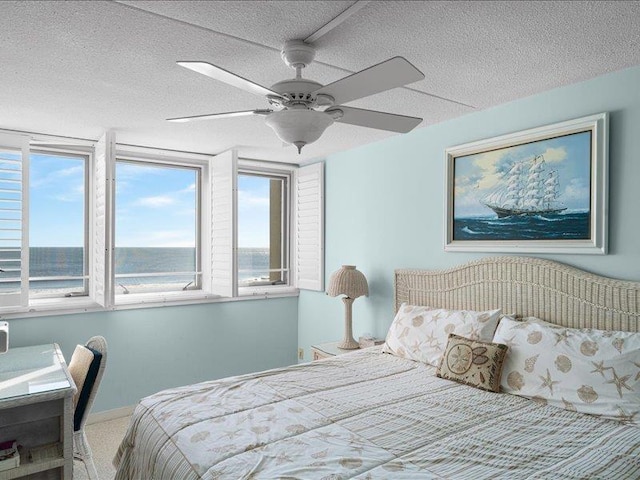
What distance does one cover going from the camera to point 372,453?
161 centimetres

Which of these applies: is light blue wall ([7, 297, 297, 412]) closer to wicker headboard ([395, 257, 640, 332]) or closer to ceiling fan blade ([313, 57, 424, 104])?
wicker headboard ([395, 257, 640, 332])

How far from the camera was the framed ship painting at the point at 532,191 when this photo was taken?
7.65 feet

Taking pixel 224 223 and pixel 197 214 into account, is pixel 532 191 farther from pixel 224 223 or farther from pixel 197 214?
pixel 197 214

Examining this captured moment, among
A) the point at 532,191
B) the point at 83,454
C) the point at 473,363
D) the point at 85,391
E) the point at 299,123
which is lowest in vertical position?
the point at 83,454

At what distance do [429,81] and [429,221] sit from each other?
121 cm

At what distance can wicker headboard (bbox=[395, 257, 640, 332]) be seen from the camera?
2.20 metres

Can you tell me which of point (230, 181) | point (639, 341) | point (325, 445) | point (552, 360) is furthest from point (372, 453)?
point (230, 181)

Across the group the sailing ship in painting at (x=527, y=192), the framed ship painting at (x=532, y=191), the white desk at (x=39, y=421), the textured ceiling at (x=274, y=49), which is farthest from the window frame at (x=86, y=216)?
the sailing ship in painting at (x=527, y=192)

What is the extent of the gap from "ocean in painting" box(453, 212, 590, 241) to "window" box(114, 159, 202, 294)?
264cm

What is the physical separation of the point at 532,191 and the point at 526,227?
0.22 m

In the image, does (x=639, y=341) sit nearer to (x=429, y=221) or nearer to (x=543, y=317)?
(x=543, y=317)

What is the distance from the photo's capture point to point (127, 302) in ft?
12.0

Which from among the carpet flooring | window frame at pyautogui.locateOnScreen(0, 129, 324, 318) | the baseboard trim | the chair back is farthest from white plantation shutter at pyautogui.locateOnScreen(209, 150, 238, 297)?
the chair back

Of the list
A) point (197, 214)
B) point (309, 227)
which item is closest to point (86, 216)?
point (197, 214)
